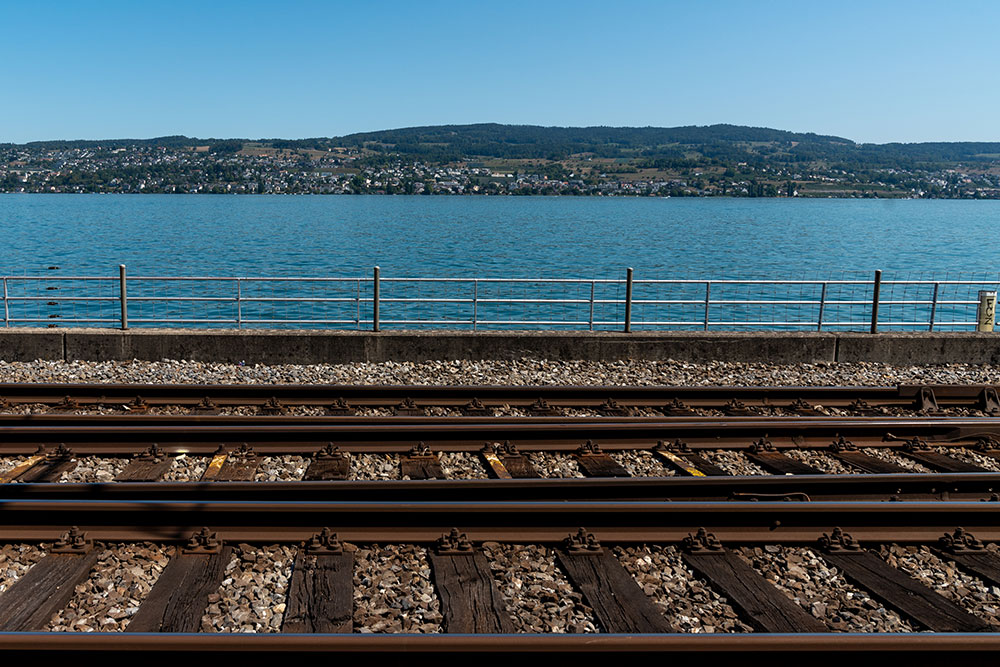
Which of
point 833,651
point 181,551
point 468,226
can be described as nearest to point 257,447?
point 181,551

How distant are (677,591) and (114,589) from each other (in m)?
3.47

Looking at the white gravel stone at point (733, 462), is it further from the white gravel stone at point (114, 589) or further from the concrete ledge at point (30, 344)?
the concrete ledge at point (30, 344)

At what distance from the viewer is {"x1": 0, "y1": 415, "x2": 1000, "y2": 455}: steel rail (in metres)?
8.51

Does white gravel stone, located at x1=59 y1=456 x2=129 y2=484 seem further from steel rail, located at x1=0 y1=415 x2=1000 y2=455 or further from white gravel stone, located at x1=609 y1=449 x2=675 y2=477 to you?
white gravel stone, located at x1=609 y1=449 x2=675 y2=477

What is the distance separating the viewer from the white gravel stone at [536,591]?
499 cm

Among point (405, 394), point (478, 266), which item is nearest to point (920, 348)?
point (405, 394)

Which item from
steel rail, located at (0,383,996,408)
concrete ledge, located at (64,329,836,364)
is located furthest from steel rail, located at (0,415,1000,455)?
concrete ledge, located at (64,329,836,364)

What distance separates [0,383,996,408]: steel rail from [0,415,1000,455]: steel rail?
48.0 inches

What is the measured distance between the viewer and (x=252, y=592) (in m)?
5.29

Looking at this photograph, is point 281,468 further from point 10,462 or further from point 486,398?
point 486,398

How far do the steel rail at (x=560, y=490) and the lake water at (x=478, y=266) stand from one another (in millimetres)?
9643

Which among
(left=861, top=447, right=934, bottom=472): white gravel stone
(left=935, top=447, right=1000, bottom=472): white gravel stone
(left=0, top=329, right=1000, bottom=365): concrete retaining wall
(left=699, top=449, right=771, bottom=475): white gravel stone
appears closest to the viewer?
(left=699, top=449, right=771, bottom=475): white gravel stone

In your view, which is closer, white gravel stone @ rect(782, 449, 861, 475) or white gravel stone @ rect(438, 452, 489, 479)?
white gravel stone @ rect(438, 452, 489, 479)

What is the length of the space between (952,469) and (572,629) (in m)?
5.17
